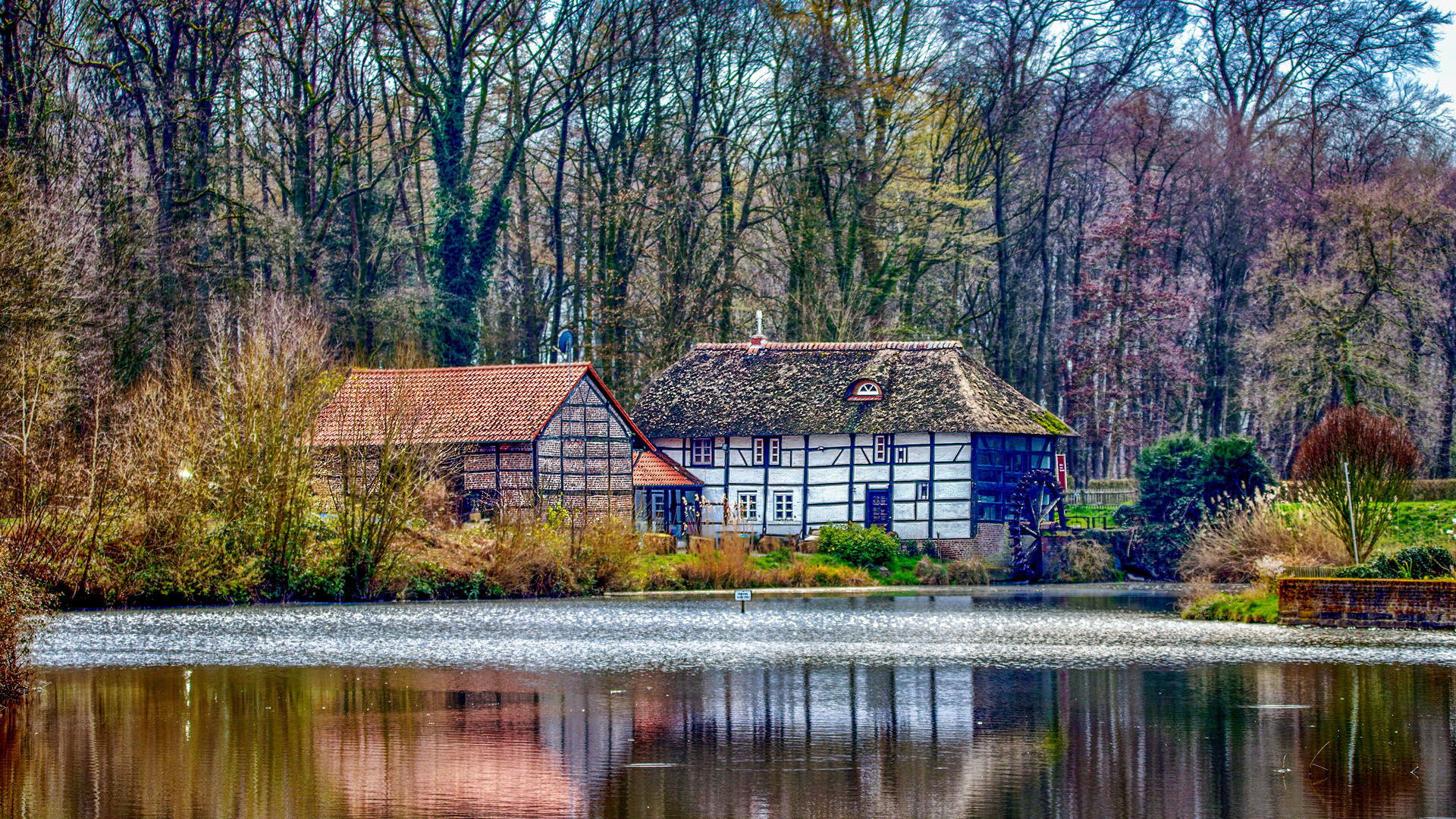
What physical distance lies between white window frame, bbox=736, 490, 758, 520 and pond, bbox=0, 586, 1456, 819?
20916 mm

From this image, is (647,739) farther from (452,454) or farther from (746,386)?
(746,386)

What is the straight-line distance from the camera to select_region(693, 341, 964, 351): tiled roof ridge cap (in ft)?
160

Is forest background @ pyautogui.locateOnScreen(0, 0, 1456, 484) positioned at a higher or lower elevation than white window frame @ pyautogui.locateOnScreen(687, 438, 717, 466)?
higher

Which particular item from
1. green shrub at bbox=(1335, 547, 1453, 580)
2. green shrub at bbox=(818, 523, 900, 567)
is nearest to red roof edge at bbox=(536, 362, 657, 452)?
green shrub at bbox=(818, 523, 900, 567)

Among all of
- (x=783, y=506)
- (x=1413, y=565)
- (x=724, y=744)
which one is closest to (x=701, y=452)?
(x=783, y=506)

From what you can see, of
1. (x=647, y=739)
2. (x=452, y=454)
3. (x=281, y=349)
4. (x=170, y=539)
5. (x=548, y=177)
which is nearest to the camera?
(x=647, y=739)

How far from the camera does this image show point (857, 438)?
4734 cm

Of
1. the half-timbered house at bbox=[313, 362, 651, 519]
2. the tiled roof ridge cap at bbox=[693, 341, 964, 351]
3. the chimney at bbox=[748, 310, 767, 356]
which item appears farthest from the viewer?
the chimney at bbox=[748, 310, 767, 356]

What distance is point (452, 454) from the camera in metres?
38.8

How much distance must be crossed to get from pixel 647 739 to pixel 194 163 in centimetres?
3074

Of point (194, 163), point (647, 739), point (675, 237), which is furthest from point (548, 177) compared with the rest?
point (647, 739)

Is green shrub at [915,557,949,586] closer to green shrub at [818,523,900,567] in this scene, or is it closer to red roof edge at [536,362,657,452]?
green shrub at [818,523,900,567]

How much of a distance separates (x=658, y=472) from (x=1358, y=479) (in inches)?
813

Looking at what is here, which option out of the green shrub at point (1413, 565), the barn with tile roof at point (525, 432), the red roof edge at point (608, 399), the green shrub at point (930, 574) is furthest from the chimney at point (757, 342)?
the green shrub at point (1413, 565)
